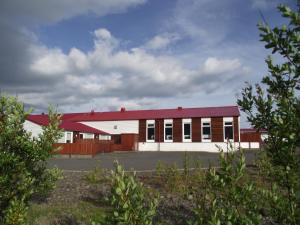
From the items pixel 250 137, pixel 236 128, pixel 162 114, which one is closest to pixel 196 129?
pixel 236 128

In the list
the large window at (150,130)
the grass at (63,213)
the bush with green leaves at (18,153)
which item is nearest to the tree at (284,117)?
the bush with green leaves at (18,153)

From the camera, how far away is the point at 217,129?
124 ft

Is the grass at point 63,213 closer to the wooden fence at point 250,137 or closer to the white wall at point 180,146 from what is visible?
the white wall at point 180,146

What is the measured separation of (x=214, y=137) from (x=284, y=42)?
3598cm

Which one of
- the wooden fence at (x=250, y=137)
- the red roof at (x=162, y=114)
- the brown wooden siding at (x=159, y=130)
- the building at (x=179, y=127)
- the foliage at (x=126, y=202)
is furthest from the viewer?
the brown wooden siding at (x=159, y=130)

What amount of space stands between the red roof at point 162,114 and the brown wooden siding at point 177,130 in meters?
0.75

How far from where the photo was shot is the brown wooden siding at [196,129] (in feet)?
127

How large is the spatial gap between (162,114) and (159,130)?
259cm

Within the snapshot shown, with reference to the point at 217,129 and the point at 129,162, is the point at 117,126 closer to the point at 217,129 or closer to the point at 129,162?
the point at 217,129

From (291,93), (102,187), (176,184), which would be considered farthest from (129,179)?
(102,187)

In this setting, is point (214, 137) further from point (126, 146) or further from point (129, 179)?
point (129, 179)

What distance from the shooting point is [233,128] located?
37.5 m

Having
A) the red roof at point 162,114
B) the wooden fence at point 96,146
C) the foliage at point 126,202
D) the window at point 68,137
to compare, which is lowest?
the foliage at point 126,202

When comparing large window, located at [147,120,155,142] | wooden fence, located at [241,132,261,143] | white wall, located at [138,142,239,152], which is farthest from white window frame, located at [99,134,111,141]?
wooden fence, located at [241,132,261,143]
